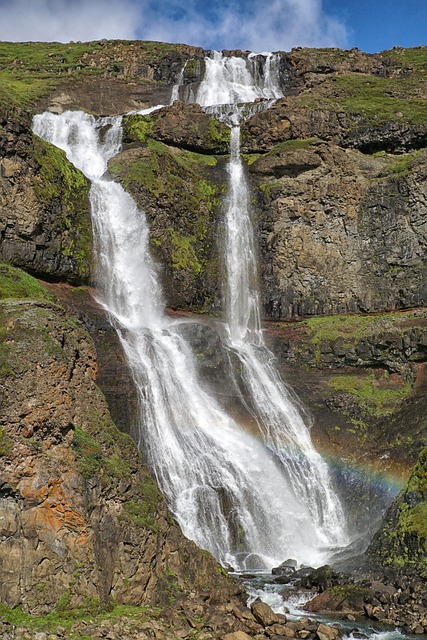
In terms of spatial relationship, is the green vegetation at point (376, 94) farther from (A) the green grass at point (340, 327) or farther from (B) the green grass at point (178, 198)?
(A) the green grass at point (340, 327)

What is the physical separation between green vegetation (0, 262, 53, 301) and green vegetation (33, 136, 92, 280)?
6825mm

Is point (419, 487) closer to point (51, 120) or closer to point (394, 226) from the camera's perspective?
point (394, 226)

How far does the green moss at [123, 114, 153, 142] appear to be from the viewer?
4859cm

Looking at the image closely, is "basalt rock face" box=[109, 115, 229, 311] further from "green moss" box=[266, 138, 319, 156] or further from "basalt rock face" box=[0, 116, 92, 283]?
"basalt rock face" box=[0, 116, 92, 283]

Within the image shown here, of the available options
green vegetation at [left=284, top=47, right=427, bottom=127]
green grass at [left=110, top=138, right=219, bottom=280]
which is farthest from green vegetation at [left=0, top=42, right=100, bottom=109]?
green vegetation at [left=284, top=47, right=427, bottom=127]

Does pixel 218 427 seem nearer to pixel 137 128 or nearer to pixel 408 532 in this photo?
pixel 408 532

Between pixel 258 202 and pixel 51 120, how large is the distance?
56.9ft

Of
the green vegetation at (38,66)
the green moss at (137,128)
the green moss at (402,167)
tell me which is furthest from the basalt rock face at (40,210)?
the green vegetation at (38,66)

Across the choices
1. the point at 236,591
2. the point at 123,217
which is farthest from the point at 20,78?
the point at 236,591

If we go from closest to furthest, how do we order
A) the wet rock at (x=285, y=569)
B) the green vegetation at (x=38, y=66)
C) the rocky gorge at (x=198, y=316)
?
the rocky gorge at (x=198, y=316) → the wet rock at (x=285, y=569) → the green vegetation at (x=38, y=66)

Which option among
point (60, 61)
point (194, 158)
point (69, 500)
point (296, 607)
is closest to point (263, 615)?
point (296, 607)

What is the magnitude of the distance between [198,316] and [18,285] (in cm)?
1493

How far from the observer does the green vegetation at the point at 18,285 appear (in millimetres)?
28094

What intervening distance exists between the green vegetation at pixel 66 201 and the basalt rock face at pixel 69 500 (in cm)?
2039
